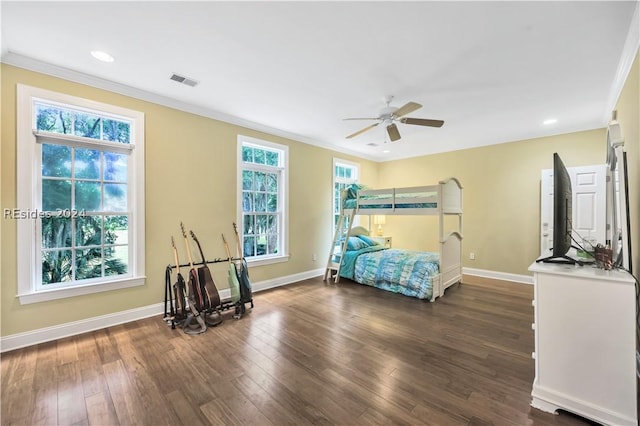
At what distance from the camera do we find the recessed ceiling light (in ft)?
7.63

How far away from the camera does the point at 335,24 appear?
Result: 1958mm

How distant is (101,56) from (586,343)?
4.26 metres

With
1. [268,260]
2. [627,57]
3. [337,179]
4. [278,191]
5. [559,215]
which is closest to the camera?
[559,215]

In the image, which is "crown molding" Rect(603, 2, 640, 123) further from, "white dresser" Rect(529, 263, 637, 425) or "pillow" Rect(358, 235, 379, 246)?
"pillow" Rect(358, 235, 379, 246)

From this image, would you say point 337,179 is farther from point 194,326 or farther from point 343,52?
point 194,326

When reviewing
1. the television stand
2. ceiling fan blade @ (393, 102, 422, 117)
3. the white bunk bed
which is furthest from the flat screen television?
the white bunk bed

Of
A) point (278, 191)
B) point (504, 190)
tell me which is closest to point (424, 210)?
point (504, 190)

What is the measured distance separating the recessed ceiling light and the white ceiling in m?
0.06

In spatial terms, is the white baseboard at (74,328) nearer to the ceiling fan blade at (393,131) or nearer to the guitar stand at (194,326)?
the guitar stand at (194,326)

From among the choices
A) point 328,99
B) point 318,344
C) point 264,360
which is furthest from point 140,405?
point 328,99

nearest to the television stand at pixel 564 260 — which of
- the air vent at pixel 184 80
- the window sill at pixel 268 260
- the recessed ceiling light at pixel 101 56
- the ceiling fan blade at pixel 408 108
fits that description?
the ceiling fan blade at pixel 408 108

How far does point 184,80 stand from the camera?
Answer: 9.27ft

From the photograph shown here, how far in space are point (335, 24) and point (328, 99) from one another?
132cm

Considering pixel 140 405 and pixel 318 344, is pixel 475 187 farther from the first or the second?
pixel 140 405
